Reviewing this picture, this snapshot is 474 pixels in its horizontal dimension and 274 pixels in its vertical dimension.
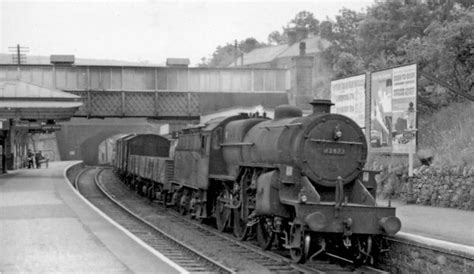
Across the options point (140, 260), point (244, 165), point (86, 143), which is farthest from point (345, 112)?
point (86, 143)

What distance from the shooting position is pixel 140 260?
10602 millimetres

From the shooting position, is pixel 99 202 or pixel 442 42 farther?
pixel 99 202

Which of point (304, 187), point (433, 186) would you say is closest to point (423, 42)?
point (433, 186)

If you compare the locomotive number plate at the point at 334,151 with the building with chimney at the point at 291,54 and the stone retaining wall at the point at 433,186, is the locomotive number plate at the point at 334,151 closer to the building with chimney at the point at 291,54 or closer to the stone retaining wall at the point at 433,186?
the stone retaining wall at the point at 433,186

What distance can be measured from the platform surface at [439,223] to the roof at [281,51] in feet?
167

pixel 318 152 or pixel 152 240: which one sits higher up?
pixel 318 152

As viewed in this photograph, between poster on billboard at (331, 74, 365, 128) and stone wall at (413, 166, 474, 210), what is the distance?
2.96 meters

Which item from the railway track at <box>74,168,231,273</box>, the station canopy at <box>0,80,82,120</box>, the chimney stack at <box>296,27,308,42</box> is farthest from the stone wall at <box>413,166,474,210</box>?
the chimney stack at <box>296,27,308,42</box>

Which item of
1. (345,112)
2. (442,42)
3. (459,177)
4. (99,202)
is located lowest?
(99,202)

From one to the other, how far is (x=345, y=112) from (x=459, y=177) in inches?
223

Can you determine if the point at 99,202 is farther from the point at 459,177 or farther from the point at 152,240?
the point at 459,177

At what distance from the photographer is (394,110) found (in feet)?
55.9

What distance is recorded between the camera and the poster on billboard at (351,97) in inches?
755

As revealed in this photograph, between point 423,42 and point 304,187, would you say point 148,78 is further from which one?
point 304,187
